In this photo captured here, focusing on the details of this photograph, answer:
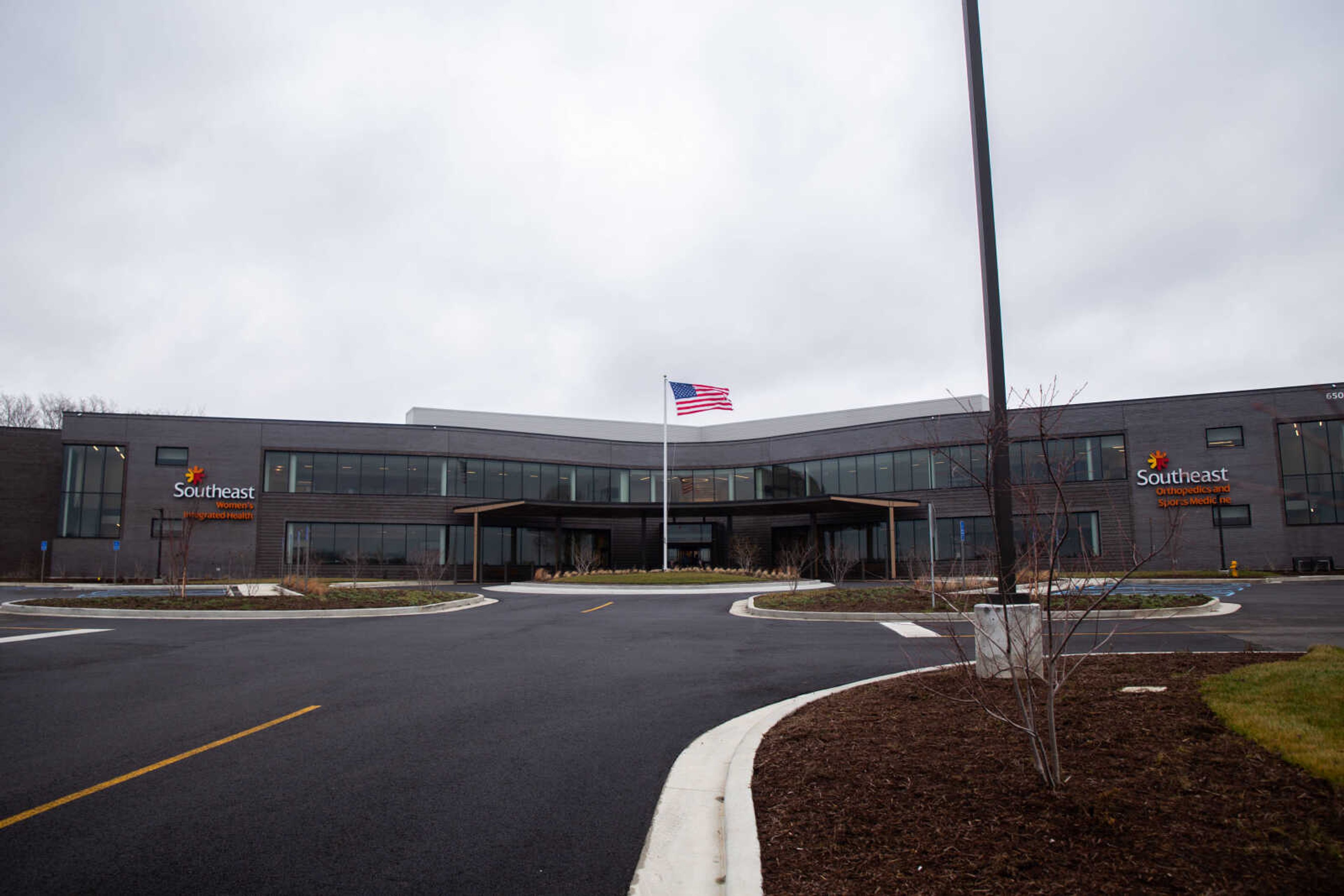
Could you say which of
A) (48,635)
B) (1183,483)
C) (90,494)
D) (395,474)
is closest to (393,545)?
(395,474)

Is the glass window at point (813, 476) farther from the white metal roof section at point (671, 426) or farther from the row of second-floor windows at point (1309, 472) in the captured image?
the row of second-floor windows at point (1309, 472)

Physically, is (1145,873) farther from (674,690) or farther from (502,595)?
(502,595)

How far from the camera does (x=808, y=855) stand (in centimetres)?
397

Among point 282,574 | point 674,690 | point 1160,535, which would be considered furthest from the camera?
point 282,574

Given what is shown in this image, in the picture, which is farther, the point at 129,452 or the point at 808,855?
the point at 129,452

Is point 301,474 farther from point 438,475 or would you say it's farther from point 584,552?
point 584,552

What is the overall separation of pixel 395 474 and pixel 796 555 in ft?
71.0

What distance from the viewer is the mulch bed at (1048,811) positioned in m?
3.49

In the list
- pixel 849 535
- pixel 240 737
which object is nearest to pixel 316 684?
pixel 240 737

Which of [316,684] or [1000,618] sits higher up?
[1000,618]

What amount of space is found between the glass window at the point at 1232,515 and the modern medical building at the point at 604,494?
9 centimetres

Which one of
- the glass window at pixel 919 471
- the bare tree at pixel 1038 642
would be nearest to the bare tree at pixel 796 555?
the glass window at pixel 919 471

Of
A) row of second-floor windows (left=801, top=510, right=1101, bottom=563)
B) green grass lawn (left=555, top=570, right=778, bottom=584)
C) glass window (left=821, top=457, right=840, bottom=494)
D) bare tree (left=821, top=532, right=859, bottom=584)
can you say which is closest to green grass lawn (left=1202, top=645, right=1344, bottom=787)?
green grass lawn (left=555, top=570, right=778, bottom=584)

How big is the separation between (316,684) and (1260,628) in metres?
15.3
